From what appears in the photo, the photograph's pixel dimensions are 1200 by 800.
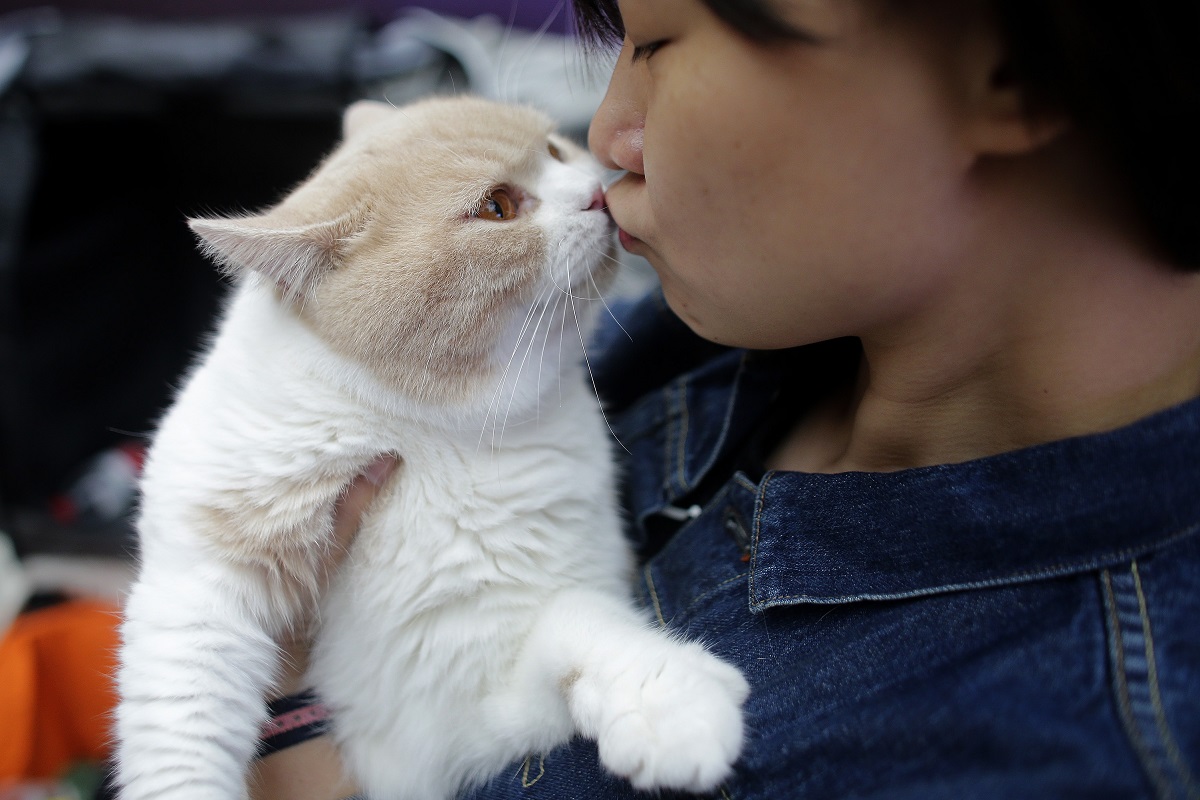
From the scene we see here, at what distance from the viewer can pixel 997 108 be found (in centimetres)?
68

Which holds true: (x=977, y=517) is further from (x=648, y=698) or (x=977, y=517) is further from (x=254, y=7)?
(x=254, y=7)

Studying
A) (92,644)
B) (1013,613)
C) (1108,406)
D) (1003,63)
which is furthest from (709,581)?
(92,644)

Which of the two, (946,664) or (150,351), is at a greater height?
(946,664)

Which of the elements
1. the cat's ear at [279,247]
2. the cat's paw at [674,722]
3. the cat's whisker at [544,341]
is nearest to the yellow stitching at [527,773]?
the cat's paw at [674,722]

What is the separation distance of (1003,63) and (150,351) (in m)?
2.62

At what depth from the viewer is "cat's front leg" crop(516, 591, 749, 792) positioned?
766mm

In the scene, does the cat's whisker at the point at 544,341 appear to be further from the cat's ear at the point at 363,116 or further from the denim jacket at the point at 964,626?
the cat's ear at the point at 363,116

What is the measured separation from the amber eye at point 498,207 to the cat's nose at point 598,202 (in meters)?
0.12

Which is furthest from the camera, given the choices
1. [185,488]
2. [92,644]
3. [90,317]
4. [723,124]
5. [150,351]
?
[150,351]

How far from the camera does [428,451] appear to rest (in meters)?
1.08

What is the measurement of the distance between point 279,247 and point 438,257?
0.21 m

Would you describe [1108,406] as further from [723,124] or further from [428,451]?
[428,451]

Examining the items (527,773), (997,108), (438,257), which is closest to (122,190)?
(438,257)

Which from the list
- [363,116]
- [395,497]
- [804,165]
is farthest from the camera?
[363,116]
